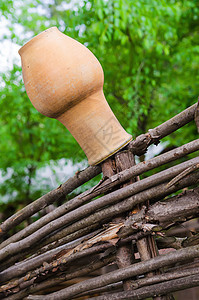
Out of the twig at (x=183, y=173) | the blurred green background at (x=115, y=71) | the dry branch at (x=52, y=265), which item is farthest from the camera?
the blurred green background at (x=115, y=71)

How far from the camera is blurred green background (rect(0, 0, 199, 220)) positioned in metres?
2.45

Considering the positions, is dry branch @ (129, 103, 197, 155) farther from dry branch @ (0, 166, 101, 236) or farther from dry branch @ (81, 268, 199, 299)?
dry branch @ (81, 268, 199, 299)

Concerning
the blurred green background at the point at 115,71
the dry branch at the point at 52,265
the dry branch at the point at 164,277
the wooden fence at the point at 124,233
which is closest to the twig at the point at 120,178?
the wooden fence at the point at 124,233

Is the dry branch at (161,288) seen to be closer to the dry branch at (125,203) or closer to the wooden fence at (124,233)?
the wooden fence at (124,233)

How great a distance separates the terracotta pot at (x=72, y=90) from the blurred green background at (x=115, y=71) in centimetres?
128

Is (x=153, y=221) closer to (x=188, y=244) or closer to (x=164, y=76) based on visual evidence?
(x=188, y=244)

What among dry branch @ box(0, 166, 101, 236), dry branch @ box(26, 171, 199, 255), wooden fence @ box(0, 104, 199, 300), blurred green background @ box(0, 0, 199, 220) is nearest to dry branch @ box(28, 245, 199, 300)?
Result: wooden fence @ box(0, 104, 199, 300)

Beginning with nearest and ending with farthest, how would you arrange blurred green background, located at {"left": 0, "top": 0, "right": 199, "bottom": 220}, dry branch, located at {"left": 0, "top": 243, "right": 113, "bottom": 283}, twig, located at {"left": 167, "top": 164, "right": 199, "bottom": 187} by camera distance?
twig, located at {"left": 167, "top": 164, "right": 199, "bottom": 187} < dry branch, located at {"left": 0, "top": 243, "right": 113, "bottom": 283} < blurred green background, located at {"left": 0, "top": 0, "right": 199, "bottom": 220}

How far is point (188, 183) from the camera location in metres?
0.72

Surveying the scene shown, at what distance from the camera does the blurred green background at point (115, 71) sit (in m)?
2.45

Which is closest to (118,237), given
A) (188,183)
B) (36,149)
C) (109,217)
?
(109,217)

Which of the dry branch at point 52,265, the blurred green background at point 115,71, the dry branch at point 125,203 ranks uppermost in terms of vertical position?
the blurred green background at point 115,71

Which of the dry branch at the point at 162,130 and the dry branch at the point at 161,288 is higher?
the dry branch at the point at 162,130

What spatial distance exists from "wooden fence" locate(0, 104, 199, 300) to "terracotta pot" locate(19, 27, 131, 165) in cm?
6
